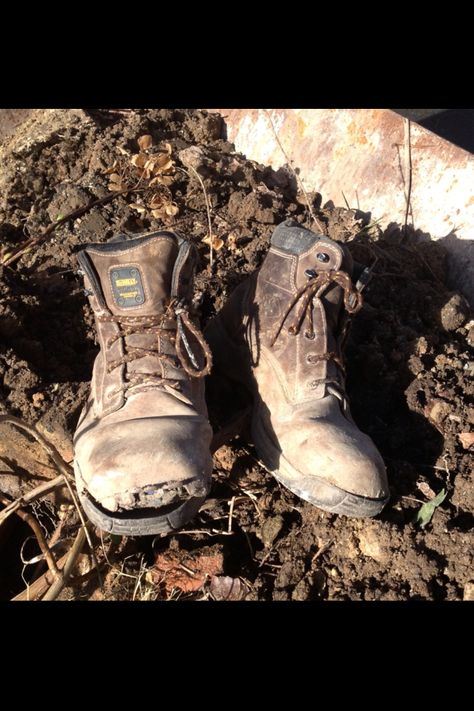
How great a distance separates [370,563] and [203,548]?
0.58 m

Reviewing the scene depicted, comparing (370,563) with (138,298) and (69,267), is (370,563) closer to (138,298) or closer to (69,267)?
(138,298)

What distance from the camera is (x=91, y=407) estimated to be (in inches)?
80.4

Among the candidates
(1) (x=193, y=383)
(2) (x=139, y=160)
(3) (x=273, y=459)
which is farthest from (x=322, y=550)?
(2) (x=139, y=160)

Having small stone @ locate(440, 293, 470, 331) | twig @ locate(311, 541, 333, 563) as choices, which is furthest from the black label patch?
small stone @ locate(440, 293, 470, 331)

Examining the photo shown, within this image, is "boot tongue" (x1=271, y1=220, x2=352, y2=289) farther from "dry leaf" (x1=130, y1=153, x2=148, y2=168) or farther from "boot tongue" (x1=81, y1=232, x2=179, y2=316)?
"dry leaf" (x1=130, y1=153, x2=148, y2=168)

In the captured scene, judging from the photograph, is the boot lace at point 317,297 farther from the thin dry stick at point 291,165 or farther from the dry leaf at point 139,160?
the dry leaf at point 139,160

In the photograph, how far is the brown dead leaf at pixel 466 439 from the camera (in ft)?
7.34

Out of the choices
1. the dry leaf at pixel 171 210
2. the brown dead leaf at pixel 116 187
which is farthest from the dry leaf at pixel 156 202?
the brown dead leaf at pixel 116 187

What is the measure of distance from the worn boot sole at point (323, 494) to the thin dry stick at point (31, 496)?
78cm

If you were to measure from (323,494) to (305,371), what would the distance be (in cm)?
46

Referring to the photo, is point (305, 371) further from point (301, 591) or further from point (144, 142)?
point (144, 142)

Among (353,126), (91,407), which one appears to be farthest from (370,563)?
(353,126)

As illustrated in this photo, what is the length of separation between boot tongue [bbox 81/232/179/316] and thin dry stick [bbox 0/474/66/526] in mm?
684

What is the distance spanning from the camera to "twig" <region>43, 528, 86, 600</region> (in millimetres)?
1957
